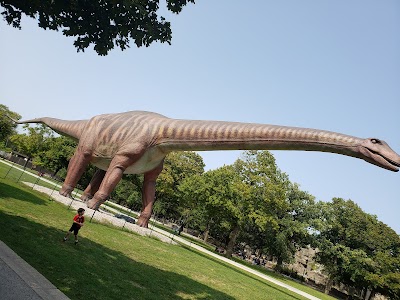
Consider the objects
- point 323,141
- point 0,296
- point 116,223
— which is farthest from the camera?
point 116,223

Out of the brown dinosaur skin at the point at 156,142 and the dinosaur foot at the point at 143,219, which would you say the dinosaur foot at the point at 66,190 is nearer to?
the brown dinosaur skin at the point at 156,142

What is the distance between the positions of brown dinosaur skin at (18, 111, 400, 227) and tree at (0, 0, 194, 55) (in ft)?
9.86

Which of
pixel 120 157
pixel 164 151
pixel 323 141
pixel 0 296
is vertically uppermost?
pixel 323 141

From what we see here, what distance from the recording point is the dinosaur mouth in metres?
6.21

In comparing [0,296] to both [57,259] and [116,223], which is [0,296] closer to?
[57,259]

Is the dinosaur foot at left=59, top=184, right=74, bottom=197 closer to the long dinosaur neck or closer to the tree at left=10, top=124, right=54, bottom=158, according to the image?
the long dinosaur neck

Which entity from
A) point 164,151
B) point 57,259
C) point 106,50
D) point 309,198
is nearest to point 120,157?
point 164,151

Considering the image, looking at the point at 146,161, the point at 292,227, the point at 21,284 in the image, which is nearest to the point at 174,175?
the point at 292,227

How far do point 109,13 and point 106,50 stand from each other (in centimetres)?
108

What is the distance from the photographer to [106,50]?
9.55 metres

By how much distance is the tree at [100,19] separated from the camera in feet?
27.9

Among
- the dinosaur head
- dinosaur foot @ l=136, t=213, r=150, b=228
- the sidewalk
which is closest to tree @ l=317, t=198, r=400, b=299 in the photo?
dinosaur foot @ l=136, t=213, r=150, b=228

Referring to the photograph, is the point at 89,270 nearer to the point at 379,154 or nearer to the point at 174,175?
the point at 379,154

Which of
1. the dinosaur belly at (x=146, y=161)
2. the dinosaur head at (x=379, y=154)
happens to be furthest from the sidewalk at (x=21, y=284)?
the dinosaur belly at (x=146, y=161)
